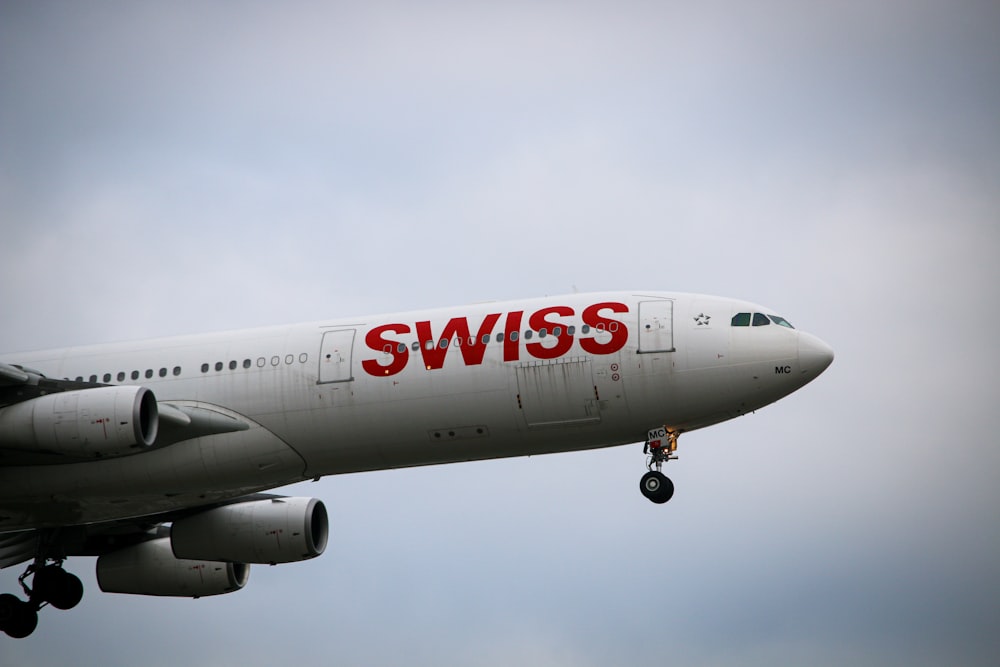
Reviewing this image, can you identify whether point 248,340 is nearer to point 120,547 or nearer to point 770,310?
point 120,547

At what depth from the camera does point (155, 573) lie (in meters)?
40.2

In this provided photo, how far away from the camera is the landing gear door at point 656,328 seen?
31688mm

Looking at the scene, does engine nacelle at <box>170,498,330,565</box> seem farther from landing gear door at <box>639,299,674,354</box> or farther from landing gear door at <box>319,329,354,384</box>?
landing gear door at <box>639,299,674,354</box>

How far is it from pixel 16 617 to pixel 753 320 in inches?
893

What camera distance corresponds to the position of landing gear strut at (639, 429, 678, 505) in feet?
105

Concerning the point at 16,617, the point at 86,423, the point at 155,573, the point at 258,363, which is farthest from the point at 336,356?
the point at 16,617

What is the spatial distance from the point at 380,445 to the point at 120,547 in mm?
12077

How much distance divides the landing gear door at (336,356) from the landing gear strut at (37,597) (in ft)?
40.7

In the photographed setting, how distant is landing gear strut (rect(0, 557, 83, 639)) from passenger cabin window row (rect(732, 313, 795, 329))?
21.3 meters

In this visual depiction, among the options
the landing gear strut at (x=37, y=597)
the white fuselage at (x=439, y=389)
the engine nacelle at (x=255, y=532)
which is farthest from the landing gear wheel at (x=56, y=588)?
the white fuselage at (x=439, y=389)

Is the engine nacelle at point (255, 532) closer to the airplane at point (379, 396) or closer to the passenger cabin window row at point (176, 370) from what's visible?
the airplane at point (379, 396)

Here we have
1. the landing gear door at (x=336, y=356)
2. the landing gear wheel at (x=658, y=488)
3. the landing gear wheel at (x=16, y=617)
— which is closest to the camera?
the landing gear wheel at (x=658, y=488)

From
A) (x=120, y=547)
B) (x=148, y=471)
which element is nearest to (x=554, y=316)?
(x=148, y=471)

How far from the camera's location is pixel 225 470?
33.2 meters
